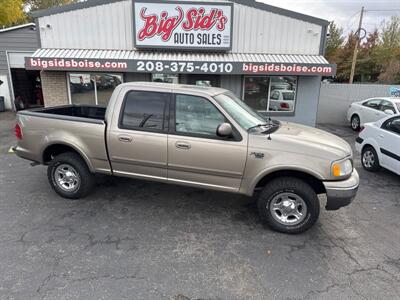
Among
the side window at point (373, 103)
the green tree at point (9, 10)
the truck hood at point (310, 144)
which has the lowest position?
the side window at point (373, 103)

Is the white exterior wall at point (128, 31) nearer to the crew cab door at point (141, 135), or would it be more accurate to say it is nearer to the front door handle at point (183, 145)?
the crew cab door at point (141, 135)

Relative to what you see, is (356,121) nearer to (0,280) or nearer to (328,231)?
(328,231)

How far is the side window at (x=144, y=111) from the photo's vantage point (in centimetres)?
407

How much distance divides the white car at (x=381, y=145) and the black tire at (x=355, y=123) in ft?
18.4

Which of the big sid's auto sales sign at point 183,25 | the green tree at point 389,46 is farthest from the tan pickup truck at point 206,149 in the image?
the green tree at point 389,46

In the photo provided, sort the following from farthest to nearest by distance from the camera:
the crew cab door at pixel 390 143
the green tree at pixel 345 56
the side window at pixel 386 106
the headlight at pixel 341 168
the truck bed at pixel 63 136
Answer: the green tree at pixel 345 56
the side window at pixel 386 106
the crew cab door at pixel 390 143
the truck bed at pixel 63 136
the headlight at pixel 341 168

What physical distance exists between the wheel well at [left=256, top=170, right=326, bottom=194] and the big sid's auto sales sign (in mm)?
7079

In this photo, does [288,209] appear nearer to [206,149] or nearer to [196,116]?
[206,149]

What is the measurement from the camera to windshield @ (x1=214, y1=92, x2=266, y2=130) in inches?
155

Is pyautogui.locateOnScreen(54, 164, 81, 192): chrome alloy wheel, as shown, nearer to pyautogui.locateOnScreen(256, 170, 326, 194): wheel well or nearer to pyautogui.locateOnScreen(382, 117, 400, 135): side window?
pyautogui.locateOnScreen(256, 170, 326, 194): wheel well

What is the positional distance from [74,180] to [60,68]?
5.76 m

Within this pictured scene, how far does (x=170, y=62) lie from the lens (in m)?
9.05

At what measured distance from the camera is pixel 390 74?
Result: 25.2 metres

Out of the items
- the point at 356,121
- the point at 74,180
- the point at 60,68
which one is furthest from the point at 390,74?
the point at 74,180
